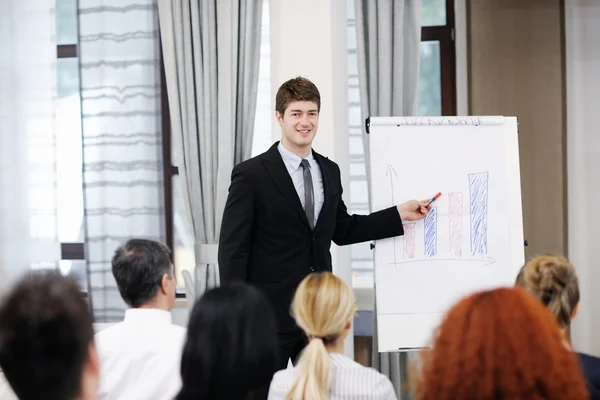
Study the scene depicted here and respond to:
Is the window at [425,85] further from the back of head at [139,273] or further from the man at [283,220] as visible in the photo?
the back of head at [139,273]

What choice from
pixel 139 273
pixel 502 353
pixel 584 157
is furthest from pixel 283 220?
pixel 584 157

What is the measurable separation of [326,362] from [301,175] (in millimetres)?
1345

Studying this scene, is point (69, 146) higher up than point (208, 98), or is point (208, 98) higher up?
point (208, 98)

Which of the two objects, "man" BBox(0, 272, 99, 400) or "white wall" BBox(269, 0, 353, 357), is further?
"white wall" BBox(269, 0, 353, 357)

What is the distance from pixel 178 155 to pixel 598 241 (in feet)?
7.88

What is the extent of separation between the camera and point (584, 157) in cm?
405

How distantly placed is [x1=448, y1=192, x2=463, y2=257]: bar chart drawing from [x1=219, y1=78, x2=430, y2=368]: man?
1.82ft

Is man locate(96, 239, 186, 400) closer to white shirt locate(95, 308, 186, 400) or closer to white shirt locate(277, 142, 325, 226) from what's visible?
white shirt locate(95, 308, 186, 400)

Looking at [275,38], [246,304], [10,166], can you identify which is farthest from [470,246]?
[10,166]

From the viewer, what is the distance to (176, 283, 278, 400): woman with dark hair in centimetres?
131

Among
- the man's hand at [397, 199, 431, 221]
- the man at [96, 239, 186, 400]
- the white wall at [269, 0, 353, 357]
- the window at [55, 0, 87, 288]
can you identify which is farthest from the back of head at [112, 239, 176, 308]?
the window at [55, 0, 87, 288]

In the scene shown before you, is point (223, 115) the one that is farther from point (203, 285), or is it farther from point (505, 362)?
point (505, 362)

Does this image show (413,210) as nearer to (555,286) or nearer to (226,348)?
(555,286)

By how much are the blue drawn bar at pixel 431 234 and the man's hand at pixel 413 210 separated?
4 cm
